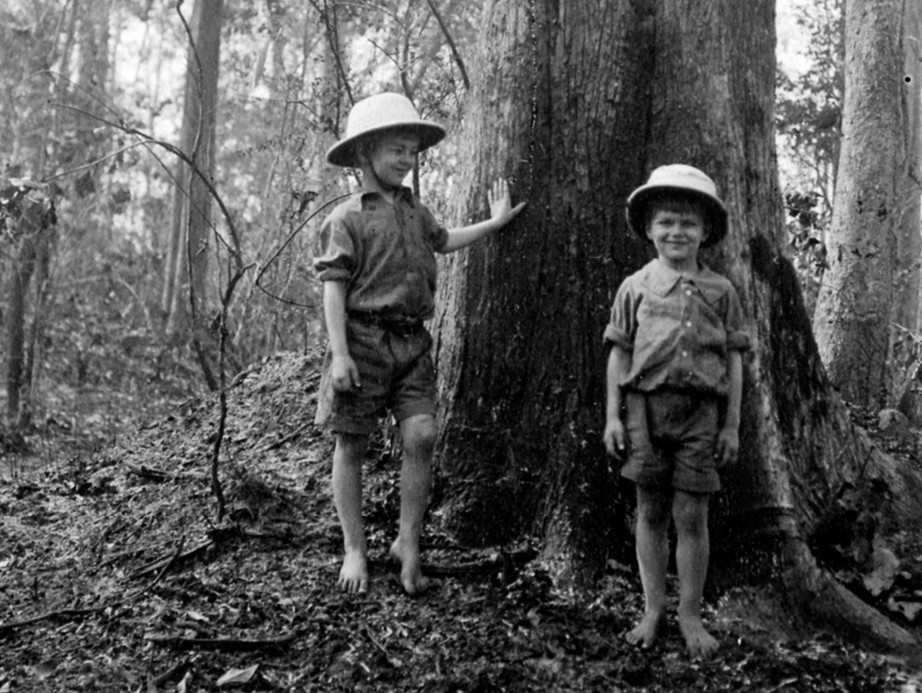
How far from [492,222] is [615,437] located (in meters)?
1.14

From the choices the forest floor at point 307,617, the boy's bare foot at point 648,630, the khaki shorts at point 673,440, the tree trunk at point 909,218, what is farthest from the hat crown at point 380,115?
the tree trunk at point 909,218

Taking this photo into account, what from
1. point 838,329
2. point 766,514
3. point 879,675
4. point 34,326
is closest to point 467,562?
point 766,514

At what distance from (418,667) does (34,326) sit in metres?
6.76

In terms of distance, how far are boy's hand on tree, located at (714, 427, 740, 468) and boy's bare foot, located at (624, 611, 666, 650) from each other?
0.60 m

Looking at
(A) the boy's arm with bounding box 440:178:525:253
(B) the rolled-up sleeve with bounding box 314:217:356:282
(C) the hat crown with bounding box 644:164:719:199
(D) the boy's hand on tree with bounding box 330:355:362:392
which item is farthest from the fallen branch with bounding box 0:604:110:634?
(C) the hat crown with bounding box 644:164:719:199

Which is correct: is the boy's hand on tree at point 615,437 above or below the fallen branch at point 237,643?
above

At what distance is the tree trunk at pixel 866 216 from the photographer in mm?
7211

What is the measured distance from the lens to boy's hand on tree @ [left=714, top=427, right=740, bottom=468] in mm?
3527

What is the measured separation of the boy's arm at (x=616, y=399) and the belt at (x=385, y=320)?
0.86 m

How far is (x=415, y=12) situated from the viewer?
1078cm

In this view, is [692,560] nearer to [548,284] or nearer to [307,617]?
[548,284]

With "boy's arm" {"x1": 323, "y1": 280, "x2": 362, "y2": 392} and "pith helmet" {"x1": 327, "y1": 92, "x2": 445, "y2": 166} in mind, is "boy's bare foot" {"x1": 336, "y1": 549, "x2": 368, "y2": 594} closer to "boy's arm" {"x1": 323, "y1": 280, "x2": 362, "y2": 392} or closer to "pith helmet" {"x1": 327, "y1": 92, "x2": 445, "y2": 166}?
"boy's arm" {"x1": 323, "y1": 280, "x2": 362, "y2": 392}

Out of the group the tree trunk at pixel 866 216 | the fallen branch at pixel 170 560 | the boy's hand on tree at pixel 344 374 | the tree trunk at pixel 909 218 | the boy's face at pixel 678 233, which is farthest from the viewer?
the tree trunk at pixel 909 218

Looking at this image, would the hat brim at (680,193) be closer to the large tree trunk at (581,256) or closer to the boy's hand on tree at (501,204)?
the large tree trunk at (581,256)
